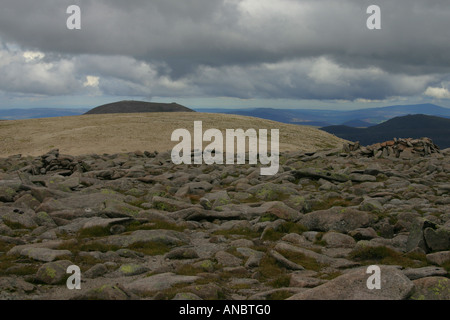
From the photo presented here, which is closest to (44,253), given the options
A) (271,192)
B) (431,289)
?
(431,289)

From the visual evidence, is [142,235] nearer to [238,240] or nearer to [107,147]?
[238,240]

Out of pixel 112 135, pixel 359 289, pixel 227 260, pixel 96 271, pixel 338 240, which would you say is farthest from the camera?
pixel 112 135

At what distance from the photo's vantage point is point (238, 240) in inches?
536

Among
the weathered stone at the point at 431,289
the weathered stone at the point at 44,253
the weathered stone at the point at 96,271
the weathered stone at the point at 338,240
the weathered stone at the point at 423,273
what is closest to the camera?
the weathered stone at the point at 431,289

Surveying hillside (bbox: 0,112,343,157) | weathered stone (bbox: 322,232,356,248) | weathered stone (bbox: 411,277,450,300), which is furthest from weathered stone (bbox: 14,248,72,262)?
hillside (bbox: 0,112,343,157)

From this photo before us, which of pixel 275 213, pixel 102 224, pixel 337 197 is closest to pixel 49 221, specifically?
pixel 102 224

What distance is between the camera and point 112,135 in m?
56.8

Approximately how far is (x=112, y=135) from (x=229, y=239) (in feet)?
150

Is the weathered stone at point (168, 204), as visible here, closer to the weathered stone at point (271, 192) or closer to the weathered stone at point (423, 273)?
the weathered stone at point (271, 192)

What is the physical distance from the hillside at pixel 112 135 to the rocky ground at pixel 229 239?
2588 cm

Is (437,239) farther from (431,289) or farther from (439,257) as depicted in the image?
(431,289)

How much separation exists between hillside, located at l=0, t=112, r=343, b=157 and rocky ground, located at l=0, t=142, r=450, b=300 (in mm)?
25883

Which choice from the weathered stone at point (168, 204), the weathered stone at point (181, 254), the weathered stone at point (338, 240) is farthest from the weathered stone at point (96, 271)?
the weathered stone at point (168, 204)

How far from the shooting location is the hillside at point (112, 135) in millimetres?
50375
